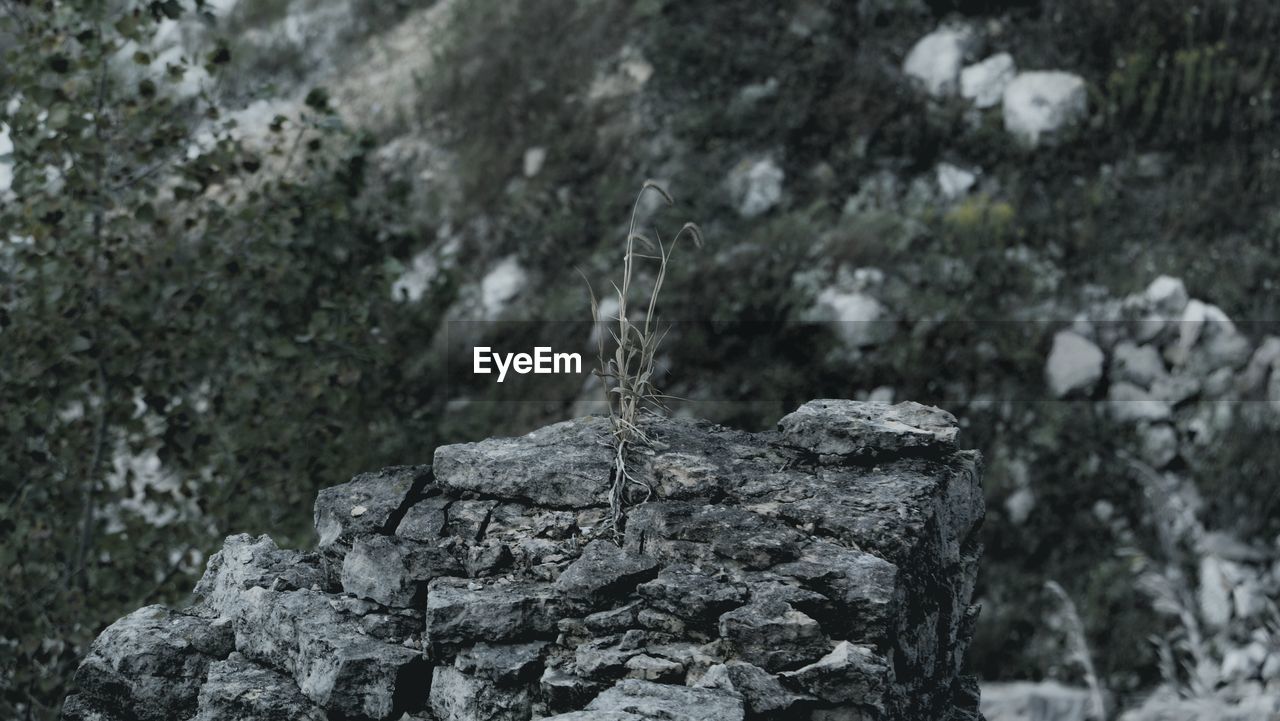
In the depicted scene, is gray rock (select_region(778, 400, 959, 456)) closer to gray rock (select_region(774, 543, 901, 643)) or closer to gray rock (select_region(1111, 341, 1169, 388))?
gray rock (select_region(774, 543, 901, 643))

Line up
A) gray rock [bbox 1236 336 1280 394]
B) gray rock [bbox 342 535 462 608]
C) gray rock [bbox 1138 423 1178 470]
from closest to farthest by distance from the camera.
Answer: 1. gray rock [bbox 342 535 462 608]
2. gray rock [bbox 1138 423 1178 470]
3. gray rock [bbox 1236 336 1280 394]

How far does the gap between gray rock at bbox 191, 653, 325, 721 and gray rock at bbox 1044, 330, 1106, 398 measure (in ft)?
31.5

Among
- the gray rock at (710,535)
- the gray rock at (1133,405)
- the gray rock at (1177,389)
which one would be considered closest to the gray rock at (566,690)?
the gray rock at (710,535)

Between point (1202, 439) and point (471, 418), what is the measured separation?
7084 mm

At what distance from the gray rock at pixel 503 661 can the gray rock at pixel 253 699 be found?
17.7 inches

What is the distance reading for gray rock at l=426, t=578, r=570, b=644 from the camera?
3.54 m

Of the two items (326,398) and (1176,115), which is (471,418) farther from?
(1176,115)

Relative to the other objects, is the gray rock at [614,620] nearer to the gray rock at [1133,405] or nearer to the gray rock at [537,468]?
the gray rock at [537,468]

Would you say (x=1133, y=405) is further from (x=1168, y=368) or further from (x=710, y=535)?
(x=710, y=535)

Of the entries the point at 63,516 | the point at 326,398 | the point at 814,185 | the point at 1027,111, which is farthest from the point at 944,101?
the point at 63,516

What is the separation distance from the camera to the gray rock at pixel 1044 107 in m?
13.9

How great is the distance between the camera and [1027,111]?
14000 mm

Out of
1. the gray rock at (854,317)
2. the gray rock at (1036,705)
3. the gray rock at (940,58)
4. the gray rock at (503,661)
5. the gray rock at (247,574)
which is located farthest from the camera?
the gray rock at (940,58)

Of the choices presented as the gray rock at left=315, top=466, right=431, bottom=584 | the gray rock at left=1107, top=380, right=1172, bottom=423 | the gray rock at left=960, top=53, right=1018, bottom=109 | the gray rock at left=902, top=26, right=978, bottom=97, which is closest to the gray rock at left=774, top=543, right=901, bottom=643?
the gray rock at left=315, top=466, right=431, bottom=584
